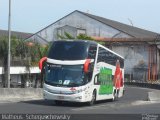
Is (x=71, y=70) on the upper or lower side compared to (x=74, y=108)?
upper

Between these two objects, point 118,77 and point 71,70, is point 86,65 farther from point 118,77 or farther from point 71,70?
point 118,77

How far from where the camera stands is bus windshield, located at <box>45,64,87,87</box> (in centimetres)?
2831

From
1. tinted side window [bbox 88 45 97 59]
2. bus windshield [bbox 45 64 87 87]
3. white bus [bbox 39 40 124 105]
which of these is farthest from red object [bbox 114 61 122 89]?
bus windshield [bbox 45 64 87 87]

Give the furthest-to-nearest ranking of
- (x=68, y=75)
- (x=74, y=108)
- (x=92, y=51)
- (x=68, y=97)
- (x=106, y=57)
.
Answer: (x=106, y=57) < (x=92, y=51) < (x=68, y=97) < (x=68, y=75) < (x=74, y=108)

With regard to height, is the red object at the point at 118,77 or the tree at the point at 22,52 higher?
the tree at the point at 22,52

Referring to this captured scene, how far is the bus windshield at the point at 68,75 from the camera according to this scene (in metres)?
28.3

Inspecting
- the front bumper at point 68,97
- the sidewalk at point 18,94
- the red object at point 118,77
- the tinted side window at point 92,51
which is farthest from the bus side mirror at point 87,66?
the red object at point 118,77

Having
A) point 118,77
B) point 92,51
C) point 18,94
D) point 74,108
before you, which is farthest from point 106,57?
point 18,94

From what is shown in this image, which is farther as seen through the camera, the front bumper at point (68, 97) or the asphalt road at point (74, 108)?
the front bumper at point (68, 97)

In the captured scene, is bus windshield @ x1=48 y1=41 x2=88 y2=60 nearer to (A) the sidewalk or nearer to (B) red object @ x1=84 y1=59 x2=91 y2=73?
(B) red object @ x1=84 y1=59 x2=91 y2=73

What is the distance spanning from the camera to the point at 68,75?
2845 cm

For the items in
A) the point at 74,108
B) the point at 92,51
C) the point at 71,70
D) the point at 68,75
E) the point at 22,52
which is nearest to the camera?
the point at 74,108

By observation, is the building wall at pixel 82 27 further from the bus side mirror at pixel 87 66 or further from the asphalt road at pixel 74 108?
the bus side mirror at pixel 87 66

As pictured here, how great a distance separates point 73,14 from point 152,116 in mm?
80558
